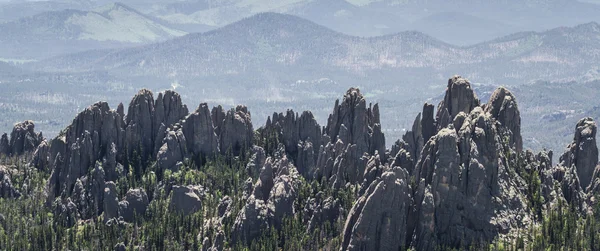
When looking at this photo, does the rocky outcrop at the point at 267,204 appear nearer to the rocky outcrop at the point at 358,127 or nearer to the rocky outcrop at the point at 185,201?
the rocky outcrop at the point at 185,201

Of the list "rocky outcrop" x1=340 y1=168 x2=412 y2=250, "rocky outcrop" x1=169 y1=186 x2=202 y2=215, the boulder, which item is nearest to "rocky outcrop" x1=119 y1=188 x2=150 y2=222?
the boulder

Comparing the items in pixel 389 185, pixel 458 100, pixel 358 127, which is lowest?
pixel 389 185

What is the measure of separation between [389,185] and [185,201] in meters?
46.5

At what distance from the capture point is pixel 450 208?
502 ft

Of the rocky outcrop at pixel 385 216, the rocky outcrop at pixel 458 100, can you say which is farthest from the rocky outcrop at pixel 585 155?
the rocky outcrop at pixel 385 216

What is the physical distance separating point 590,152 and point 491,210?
26478 mm

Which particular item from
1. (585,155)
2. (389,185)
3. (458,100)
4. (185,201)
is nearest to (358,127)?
(458,100)

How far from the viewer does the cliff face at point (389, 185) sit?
152750 mm

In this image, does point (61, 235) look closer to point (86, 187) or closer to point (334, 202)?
point (86, 187)

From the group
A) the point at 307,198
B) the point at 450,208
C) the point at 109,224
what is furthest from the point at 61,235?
the point at 450,208

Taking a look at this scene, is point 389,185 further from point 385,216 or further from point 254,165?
point 254,165

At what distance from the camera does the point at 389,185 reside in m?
151

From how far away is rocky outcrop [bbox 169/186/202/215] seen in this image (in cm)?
18612

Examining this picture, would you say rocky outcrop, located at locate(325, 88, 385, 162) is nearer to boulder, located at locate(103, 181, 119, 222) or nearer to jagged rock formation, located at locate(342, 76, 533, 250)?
boulder, located at locate(103, 181, 119, 222)
